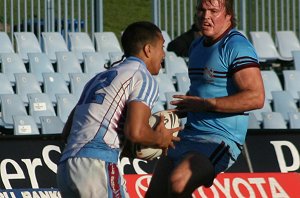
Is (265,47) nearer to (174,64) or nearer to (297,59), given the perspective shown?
(297,59)

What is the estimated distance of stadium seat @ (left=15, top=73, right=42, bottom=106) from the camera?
1284 cm

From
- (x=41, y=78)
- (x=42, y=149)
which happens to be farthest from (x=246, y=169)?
(x=41, y=78)

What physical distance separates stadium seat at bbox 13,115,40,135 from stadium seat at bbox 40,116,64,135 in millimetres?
137

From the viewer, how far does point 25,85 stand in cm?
1285

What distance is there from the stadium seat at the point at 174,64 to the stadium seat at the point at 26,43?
5.36 ft

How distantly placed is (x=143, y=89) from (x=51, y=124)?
5539mm

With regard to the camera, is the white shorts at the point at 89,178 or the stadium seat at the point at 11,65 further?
the stadium seat at the point at 11,65

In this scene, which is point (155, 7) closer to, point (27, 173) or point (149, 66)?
point (27, 173)

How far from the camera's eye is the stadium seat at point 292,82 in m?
14.3

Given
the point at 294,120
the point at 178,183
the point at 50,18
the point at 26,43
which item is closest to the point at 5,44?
the point at 26,43

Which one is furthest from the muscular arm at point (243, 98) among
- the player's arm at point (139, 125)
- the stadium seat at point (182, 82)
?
the stadium seat at point (182, 82)

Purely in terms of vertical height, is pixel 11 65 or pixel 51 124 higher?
pixel 11 65

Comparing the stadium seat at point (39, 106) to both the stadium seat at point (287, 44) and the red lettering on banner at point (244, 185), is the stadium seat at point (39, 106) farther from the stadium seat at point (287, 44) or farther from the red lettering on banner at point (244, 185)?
the stadium seat at point (287, 44)

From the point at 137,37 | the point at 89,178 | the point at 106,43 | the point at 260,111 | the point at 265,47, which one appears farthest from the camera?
the point at 265,47
